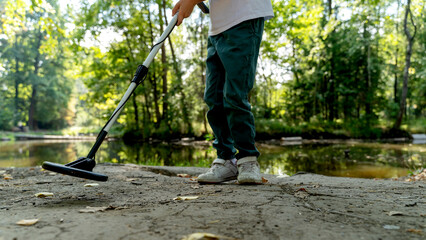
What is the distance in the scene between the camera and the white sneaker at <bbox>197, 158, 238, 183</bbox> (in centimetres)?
242

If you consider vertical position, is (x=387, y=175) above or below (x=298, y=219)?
below

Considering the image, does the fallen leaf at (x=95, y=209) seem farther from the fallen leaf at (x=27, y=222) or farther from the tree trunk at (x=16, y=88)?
the tree trunk at (x=16, y=88)

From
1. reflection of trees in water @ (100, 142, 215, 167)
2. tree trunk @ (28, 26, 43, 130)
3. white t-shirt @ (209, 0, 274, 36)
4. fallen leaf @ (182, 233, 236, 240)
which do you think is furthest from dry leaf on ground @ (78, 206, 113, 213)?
tree trunk @ (28, 26, 43, 130)

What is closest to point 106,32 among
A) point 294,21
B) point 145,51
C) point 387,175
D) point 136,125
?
point 145,51

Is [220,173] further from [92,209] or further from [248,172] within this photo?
[92,209]

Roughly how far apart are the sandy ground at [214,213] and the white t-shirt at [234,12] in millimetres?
1249

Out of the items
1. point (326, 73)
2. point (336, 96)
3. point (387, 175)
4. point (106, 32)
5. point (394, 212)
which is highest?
point (106, 32)

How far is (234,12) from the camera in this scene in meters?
2.31

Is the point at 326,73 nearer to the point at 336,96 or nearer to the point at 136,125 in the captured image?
the point at 336,96

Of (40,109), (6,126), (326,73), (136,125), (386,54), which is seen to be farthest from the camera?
(40,109)

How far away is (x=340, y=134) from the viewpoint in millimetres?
13867

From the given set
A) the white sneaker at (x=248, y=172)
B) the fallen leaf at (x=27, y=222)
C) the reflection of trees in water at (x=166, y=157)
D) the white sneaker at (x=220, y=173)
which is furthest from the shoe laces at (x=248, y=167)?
the reflection of trees in water at (x=166, y=157)

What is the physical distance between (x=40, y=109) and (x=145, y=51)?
72.5ft

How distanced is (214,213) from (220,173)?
110 cm
